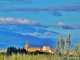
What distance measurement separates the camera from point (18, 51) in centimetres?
3228

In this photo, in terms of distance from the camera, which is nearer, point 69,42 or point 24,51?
point 69,42

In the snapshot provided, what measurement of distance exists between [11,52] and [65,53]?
455 cm

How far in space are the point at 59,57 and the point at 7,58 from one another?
3.54 meters

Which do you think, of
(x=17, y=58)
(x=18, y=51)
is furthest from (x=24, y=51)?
(x=17, y=58)

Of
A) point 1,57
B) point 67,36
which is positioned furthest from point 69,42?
point 1,57

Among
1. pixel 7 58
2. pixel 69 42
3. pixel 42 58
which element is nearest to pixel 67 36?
pixel 69 42

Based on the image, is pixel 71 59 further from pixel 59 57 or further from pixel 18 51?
pixel 18 51

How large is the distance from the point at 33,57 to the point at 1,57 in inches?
86.6

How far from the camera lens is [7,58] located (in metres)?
29.7

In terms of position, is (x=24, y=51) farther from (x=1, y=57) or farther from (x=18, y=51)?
(x=1, y=57)

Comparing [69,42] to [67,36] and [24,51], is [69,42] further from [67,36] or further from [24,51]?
[24,51]

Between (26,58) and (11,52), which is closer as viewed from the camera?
(26,58)

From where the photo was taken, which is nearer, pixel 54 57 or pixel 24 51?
pixel 54 57

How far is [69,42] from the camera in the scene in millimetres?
29547
